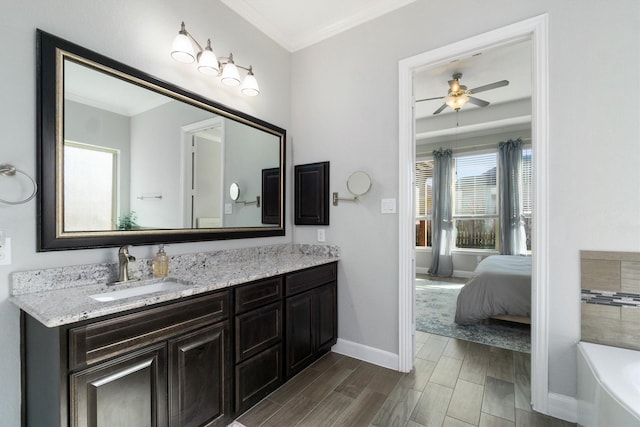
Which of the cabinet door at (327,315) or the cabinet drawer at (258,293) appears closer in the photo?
the cabinet drawer at (258,293)

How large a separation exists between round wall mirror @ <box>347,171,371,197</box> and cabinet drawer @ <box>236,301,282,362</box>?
3.63ft

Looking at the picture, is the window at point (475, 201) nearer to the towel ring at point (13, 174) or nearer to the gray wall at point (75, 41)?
the gray wall at point (75, 41)

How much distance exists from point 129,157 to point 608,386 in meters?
2.73

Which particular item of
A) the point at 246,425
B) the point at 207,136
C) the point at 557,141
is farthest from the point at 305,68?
the point at 246,425

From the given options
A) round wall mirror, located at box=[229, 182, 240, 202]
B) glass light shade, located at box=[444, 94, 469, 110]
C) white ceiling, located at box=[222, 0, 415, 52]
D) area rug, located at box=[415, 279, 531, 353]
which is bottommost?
area rug, located at box=[415, 279, 531, 353]

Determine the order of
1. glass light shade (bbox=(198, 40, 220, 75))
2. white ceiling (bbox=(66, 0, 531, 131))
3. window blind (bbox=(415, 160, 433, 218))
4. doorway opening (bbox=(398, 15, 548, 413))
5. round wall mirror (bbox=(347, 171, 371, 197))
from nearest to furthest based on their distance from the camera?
white ceiling (bbox=(66, 0, 531, 131)) < doorway opening (bbox=(398, 15, 548, 413)) < glass light shade (bbox=(198, 40, 220, 75)) < round wall mirror (bbox=(347, 171, 371, 197)) < window blind (bbox=(415, 160, 433, 218))

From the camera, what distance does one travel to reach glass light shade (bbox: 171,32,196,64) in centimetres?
180

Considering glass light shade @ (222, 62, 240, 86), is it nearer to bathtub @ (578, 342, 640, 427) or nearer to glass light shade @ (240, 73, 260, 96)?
glass light shade @ (240, 73, 260, 96)

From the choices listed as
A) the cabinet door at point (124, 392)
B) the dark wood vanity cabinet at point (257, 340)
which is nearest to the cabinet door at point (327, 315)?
the dark wood vanity cabinet at point (257, 340)

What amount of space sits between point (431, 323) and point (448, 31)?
2.89 m

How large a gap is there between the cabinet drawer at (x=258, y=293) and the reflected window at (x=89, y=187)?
2.71 feet

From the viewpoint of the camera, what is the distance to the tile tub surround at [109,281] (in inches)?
43.9

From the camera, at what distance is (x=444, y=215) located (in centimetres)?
582

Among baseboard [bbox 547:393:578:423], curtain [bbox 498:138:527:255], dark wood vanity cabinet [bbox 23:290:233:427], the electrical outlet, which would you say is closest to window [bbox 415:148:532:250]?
curtain [bbox 498:138:527:255]
